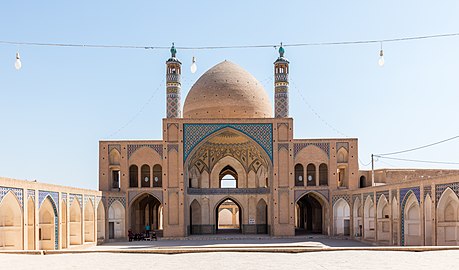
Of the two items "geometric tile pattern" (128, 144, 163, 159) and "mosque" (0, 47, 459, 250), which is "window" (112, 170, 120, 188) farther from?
"geometric tile pattern" (128, 144, 163, 159)

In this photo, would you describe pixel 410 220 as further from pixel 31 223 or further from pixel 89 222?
pixel 89 222

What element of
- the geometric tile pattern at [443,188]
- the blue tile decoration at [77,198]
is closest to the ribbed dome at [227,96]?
the blue tile decoration at [77,198]

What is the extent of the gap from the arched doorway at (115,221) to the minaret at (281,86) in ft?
25.1

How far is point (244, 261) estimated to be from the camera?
888cm

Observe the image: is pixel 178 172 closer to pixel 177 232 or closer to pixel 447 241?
pixel 177 232

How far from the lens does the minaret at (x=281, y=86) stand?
23.1 metres

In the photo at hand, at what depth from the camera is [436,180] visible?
1357 cm

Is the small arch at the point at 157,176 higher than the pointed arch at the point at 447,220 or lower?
higher

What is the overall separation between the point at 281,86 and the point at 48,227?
11.5m

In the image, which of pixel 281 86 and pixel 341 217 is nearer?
pixel 341 217

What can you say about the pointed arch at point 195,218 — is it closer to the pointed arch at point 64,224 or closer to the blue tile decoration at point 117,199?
the blue tile decoration at point 117,199

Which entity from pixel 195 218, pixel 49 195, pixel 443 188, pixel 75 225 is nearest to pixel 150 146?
pixel 195 218

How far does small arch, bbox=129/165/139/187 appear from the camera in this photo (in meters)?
23.2

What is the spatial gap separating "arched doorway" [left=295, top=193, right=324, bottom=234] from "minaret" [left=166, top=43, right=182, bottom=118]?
6.90 m
